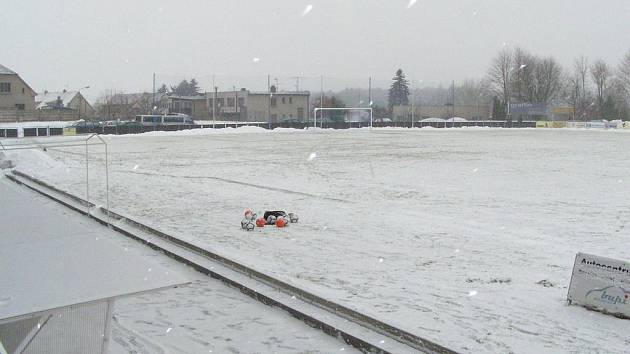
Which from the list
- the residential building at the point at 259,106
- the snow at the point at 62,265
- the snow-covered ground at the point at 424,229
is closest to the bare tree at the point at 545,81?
the residential building at the point at 259,106

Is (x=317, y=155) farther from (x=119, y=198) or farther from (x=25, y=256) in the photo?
(x=25, y=256)

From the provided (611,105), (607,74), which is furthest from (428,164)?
(607,74)

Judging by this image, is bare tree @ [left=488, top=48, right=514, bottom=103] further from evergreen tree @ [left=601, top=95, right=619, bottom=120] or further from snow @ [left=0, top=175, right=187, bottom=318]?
snow @ [left=0, top=175, right=187, bottom=318]

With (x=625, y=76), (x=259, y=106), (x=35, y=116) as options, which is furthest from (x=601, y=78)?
(x=35, y=116)

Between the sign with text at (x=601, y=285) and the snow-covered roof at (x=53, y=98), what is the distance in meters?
107

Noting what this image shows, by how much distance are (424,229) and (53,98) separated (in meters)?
116

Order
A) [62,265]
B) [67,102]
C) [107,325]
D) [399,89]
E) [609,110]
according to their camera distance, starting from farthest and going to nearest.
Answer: [399,89]
[67,102]
[609,110]
[62,265]
[107,325]

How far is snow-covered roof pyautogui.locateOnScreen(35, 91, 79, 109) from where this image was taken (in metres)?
107

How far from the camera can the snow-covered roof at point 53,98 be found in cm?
10697

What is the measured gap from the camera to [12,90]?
270ft

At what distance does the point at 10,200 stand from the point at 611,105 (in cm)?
10438

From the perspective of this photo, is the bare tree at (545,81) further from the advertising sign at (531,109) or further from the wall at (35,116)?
the wall at (35,116)

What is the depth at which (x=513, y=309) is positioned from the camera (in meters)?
6.97

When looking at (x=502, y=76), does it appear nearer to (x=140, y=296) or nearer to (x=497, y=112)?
(x=497, y=112)
